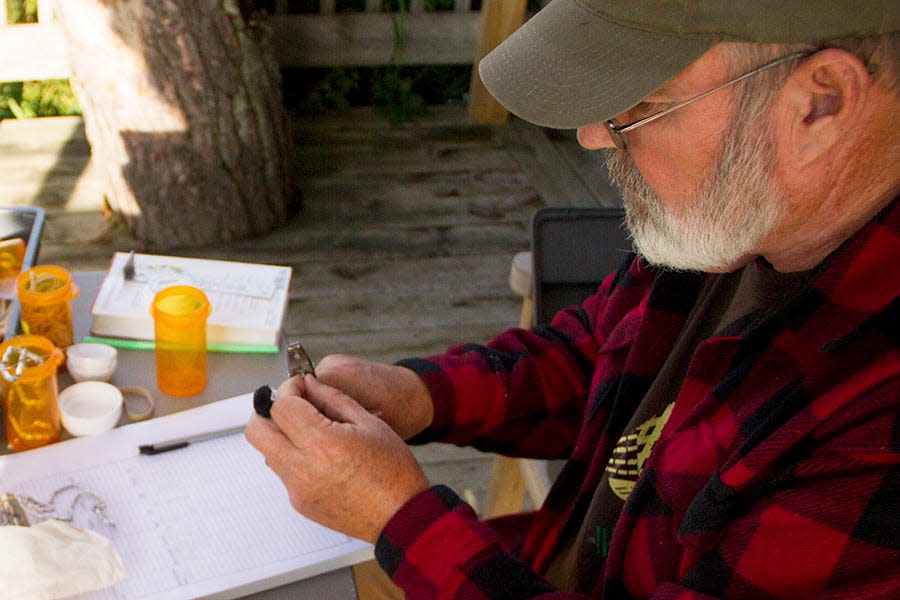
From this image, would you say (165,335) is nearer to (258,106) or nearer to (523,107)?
(523,107)

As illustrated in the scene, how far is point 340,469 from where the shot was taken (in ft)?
3.83

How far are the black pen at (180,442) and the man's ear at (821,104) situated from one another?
2.73 feet

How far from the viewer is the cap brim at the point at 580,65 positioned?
1006mm

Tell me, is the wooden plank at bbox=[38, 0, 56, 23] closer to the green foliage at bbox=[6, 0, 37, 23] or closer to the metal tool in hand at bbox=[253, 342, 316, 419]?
the green foliage at bbox=[6, 0, 37, 23]

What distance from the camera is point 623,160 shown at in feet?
3.85

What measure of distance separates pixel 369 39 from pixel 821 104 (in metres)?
3.54

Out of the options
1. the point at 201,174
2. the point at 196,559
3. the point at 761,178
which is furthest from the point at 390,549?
the point at 201,174

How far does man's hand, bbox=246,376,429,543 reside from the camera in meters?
1.17

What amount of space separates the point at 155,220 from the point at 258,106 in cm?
55

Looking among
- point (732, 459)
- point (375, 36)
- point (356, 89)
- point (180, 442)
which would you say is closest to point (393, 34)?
point (375, 36)

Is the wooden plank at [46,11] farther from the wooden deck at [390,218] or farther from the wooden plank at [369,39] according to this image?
the wooden plank at [369,39]

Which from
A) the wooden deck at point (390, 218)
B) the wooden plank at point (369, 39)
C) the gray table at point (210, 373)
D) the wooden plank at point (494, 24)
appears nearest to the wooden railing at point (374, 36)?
the wooden plank at point (369, 39)

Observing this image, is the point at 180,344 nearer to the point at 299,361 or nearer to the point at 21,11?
the point at 299,361

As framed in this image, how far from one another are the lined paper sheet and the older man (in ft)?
0.21
